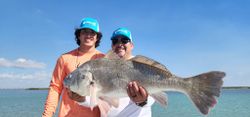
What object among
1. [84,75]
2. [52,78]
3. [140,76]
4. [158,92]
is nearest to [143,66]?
[140,76]

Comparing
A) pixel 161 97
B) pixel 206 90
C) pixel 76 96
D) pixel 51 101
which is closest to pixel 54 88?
pixel 51 101

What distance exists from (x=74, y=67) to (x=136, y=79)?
1.90m

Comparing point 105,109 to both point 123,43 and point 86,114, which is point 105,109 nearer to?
point 86,114

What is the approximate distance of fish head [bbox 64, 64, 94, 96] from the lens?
5.04 m

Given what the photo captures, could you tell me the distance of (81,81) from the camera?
5.08 meters

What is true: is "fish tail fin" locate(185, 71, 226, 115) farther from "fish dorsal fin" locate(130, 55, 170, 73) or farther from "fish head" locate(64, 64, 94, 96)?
"fish head" locate(64, 64, 94, 96)

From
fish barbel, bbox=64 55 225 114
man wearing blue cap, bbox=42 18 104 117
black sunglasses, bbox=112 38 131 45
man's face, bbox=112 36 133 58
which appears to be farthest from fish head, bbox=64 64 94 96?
black sunglasses, bbox=112 38 131 45

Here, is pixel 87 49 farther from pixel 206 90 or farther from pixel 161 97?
pixel 206 90

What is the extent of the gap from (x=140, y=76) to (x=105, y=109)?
3.75 ft

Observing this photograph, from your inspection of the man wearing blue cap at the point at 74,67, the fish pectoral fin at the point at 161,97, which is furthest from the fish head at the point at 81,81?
the man wearing blue cap at the point at 74,67

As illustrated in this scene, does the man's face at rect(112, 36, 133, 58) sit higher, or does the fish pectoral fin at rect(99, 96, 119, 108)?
the man's face at rect(112, 36, 133, 58)

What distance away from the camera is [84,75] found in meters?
5.06

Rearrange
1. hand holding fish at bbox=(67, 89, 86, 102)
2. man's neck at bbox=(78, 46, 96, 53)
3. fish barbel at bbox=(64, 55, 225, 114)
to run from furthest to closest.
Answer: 1. man's neck at bbox=(78, 46, 96, 53)
2. hand holding fish at bbox=(67, 89, 86, 102)
3. fish barbel at bbox=(64, 55, 225, 114)

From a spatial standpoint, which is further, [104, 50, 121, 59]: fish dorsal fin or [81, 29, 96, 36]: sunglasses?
[81, 29, 96, 36]: sunglasses
